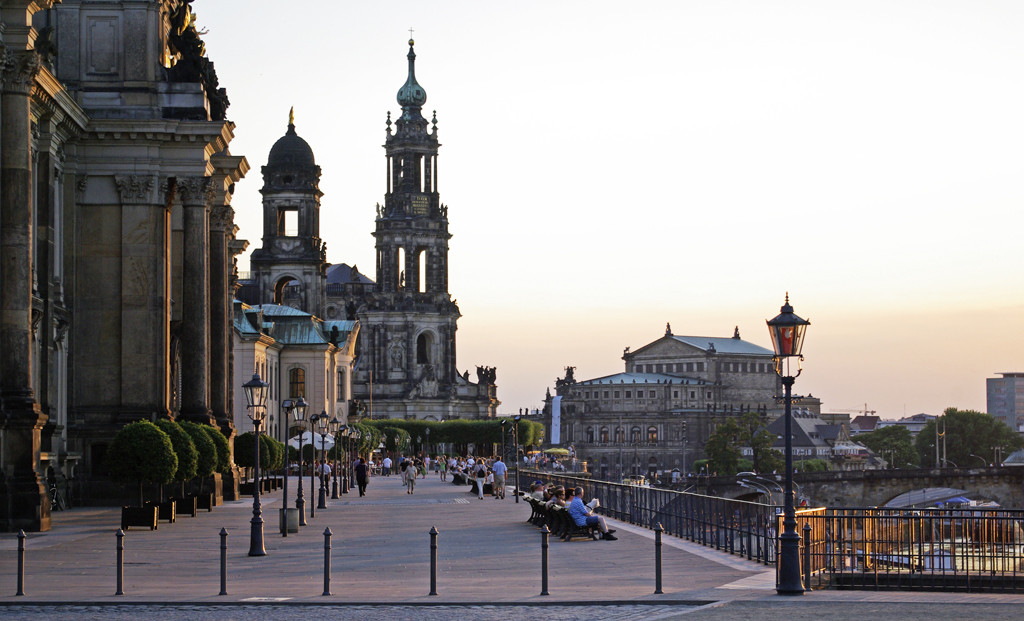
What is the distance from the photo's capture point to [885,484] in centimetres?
14262

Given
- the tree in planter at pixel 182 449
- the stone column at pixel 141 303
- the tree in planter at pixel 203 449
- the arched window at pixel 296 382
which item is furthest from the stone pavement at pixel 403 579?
the arched window at pixel 296 382

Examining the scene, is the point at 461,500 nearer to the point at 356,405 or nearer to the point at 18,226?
the point at 18,226

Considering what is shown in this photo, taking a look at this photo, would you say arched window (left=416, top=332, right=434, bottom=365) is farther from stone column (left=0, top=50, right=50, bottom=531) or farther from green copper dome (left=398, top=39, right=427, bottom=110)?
stone column (left=0, top=50, right=50, bottom=531)

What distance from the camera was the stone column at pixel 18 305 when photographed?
1380 inches

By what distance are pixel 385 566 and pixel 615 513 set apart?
17048 millimetres

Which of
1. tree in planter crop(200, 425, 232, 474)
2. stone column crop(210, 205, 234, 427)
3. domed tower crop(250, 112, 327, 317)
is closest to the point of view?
tree in planter crop(200, 425, 232, 474)

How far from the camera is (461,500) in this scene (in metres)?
60.5

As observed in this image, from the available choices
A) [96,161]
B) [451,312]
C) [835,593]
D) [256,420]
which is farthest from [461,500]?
[451,312]

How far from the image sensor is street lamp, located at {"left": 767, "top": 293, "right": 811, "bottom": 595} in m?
22.0

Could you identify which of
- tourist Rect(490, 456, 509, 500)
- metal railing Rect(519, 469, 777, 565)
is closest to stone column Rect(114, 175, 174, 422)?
metal railing Rect(519, 469, 777, 565)

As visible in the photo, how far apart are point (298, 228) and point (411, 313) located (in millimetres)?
47410

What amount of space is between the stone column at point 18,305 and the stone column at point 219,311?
19003mm

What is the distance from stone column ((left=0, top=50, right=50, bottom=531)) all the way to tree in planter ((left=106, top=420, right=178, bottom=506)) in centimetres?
348

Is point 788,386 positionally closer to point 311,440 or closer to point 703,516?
point 703,516
